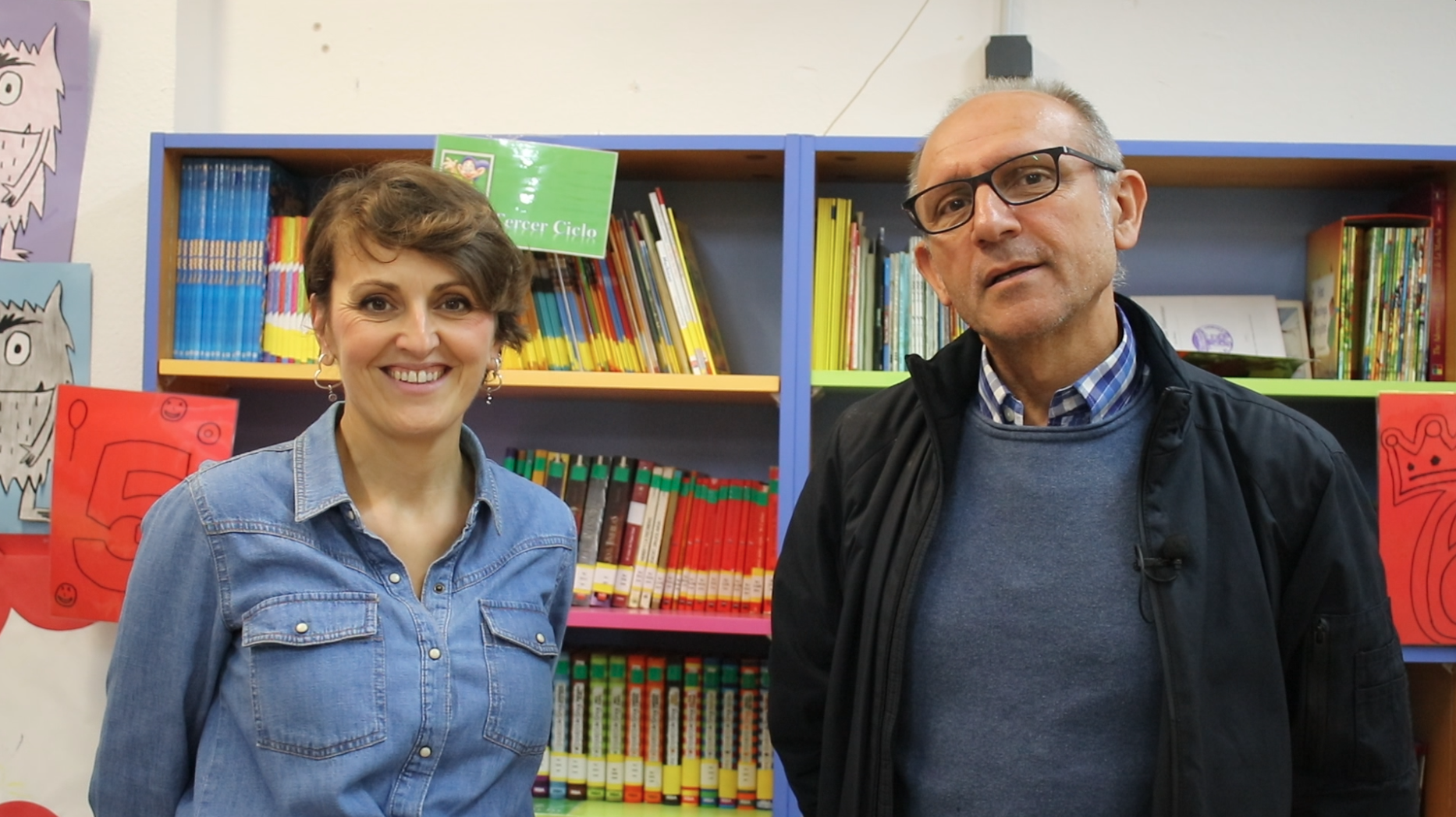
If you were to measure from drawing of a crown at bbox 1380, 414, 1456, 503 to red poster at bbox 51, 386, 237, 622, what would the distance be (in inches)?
85.8

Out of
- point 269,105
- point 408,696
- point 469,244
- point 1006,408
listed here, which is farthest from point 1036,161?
point 269,105

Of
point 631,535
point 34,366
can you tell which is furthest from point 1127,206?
point 34,366

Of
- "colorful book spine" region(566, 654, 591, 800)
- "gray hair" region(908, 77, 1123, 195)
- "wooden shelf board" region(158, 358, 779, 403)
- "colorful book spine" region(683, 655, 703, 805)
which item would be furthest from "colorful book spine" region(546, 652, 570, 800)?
"gray hair" region(908, 77, 1123, 195)

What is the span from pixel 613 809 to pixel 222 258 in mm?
1384

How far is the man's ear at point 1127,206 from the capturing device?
128 centimetres

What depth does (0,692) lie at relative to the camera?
221cm

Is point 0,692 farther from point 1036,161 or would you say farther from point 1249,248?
point 1249,248

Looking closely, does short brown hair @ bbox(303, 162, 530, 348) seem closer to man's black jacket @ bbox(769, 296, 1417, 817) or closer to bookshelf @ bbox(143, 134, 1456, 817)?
man's black jacket @ bbox(769, 296, 1417, 817)

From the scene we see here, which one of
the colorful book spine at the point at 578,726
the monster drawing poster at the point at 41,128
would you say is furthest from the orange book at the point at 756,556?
the monster drawing poster at the point at 41,128

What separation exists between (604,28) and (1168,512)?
1.86 meters

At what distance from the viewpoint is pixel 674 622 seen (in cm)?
193

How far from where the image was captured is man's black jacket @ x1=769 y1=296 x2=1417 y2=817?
1.07 metres

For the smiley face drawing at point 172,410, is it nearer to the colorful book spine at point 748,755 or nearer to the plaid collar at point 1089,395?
the colorful book spine at point 748,755

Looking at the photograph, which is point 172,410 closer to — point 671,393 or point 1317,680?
point 671,393
